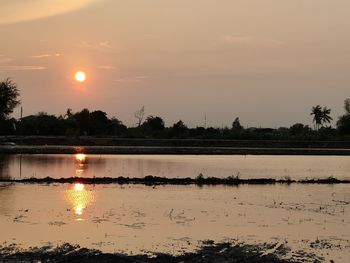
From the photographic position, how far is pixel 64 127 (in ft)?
294

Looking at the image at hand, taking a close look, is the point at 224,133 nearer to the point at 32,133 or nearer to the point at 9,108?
the point at 32,133

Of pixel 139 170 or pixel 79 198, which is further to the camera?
pixel 139 170

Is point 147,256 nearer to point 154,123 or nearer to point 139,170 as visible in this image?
point 139,170

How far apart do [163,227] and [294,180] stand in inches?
611

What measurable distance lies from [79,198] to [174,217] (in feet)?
17.3

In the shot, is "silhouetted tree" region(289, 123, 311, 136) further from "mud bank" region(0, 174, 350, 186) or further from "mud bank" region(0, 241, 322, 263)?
"mud bank" region(0, 241, 322, 263)

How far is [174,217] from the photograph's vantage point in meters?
16.8

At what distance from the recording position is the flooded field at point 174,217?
1275 cm

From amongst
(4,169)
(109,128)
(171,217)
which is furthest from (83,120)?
(171,217)

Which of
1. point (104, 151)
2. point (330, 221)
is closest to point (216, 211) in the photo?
point (330, 221)

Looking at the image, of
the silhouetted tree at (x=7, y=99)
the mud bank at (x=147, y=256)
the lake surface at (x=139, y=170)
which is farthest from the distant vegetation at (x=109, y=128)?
the mud bank at (x=147, y=256)

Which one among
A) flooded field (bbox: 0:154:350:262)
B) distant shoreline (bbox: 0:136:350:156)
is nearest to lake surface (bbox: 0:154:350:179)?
flooded field (bbox: 0:154:350:262)

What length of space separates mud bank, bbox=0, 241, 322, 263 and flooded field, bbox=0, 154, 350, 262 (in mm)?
337

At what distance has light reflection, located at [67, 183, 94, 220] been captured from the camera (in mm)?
18156
